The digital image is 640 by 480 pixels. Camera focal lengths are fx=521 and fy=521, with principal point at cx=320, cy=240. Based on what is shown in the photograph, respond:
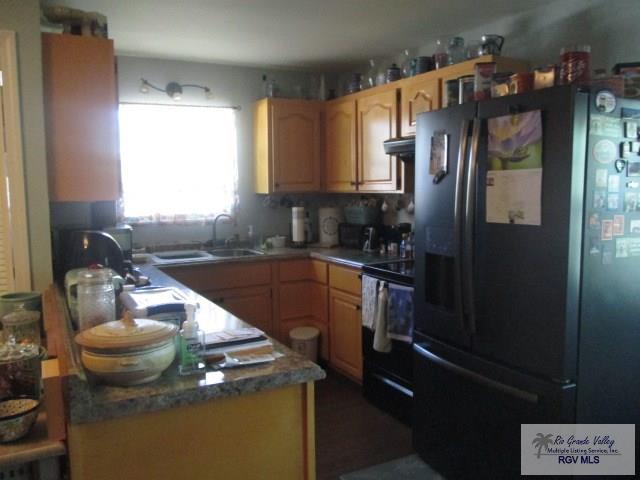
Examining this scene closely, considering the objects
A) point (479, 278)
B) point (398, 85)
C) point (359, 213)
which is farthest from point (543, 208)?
point (359, 213)

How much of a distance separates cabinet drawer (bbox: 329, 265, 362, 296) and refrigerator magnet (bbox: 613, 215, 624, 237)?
177 cm

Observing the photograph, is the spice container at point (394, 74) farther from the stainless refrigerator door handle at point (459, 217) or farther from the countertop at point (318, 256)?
the stainless refrigerator door handle at point (459, 217)

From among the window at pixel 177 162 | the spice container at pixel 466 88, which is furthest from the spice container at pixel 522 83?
the window at pixel 177 162

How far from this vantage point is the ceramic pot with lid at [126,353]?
4.09ft

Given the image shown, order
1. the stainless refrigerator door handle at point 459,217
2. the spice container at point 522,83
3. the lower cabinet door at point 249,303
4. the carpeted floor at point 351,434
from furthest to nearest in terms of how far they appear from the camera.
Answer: the lower cabinet door at point 249,303, the carpeted floor at point 351,434, the stainless refrigerator door handle at point 459,217, the spice container at point 522,83

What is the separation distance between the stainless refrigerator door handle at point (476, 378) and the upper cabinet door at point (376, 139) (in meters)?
1.34

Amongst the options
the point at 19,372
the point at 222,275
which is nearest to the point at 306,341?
the point at 222,275

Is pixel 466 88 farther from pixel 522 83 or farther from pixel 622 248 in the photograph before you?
pixel 622 248

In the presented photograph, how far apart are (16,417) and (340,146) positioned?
3.19m

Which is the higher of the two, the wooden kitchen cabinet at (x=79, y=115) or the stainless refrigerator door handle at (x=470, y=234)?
the wooden kitchen cabinet at (x=79, y=115)

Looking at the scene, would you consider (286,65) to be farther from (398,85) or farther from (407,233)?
(407,233)

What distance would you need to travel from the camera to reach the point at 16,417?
4.00 ft

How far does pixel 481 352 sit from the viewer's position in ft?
7.00

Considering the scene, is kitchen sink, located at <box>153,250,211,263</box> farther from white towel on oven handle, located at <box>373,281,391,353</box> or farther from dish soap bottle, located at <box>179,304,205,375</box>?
dish soap bottle, located at <box>179,304,205,375</box>
